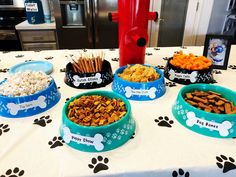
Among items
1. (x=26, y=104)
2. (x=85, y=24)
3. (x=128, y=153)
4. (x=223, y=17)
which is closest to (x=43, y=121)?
(x=26, y=104)

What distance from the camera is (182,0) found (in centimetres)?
202

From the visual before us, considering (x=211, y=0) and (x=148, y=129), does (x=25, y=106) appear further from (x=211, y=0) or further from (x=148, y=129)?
(x=211, y=0)

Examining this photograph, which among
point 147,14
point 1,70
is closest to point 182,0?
point 147,14

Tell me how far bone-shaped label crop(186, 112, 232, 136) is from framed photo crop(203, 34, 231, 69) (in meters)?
0.45

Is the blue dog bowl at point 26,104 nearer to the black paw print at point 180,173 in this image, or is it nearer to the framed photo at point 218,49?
the black paw print at point 180,173

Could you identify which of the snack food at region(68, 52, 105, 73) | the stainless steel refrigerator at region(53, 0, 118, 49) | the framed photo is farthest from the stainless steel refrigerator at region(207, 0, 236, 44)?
the snack food at region(68, 52, 105, 73)

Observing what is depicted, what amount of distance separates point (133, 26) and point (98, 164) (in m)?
0.54

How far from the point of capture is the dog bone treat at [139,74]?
2.20 feet

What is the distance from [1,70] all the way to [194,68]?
0.82 meters

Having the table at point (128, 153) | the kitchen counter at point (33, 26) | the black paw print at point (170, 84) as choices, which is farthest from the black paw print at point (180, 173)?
the kitchen counter at point (33, 26)

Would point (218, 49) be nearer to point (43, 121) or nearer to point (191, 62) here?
point (191, 62)

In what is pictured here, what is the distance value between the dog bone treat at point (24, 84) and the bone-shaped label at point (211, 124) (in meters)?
0.45

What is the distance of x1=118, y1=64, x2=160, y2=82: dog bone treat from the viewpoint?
26.5 inches

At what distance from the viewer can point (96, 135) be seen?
1.52 feet
